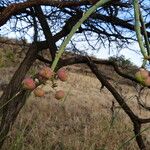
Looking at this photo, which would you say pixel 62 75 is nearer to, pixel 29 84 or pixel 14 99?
pixel 29 84

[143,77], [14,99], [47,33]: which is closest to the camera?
[143,77]

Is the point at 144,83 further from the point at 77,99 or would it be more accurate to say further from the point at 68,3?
the point at 77,99

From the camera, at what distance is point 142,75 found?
0.93 metres

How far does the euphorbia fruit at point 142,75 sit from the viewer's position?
3.00 ft

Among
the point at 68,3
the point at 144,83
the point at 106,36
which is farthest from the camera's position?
the point at 106,36

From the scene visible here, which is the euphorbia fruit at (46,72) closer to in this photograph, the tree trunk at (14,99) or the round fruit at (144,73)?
the round fruit at (144,73)

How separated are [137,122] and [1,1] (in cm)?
147

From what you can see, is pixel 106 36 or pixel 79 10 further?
pixel 106 36

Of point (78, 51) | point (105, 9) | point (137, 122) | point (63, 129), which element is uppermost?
point (105, 9)

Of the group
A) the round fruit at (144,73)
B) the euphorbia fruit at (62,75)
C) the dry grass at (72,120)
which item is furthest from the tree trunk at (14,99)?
the round fruit at (144,73)

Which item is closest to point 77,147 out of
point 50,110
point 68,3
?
point 68,3

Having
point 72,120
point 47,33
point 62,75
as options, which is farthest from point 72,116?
point 62,75

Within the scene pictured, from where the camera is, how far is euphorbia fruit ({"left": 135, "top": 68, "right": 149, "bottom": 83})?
914 millimetres

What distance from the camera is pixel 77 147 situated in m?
5.23
